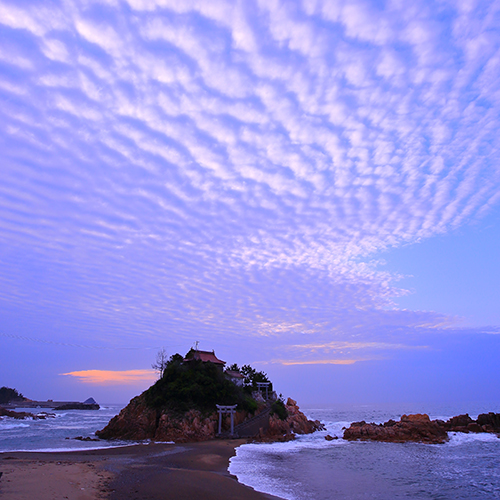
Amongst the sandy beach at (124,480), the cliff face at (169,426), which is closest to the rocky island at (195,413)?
the cliff face at (169,426)

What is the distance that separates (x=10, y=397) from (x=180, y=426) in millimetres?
167473

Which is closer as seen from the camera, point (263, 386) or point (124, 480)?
point (124, 480)

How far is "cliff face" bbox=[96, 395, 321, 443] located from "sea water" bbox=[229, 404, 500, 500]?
5.71m

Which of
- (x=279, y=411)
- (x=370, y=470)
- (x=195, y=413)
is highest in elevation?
(x=279, y=411)

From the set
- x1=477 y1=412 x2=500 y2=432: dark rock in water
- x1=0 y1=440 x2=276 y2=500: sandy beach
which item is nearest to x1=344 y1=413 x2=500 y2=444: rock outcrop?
x1=477 y1=412 x2=500 y2=432: dark rock in water

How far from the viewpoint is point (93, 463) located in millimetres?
22625

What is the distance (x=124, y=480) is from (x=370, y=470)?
51.2 feet

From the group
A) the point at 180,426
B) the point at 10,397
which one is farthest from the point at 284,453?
the point at 10,397

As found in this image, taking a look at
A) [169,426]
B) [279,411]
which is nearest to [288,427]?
[279,411]

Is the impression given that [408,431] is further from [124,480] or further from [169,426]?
[124,480]

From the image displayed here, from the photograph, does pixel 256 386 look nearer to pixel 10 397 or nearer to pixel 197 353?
pixel 197 353

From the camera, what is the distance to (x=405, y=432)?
4431 centimetres

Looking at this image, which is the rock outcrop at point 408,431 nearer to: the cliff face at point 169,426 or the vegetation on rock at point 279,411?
the vegetation on rock at point 279,411

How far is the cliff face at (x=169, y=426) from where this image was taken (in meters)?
39.2
